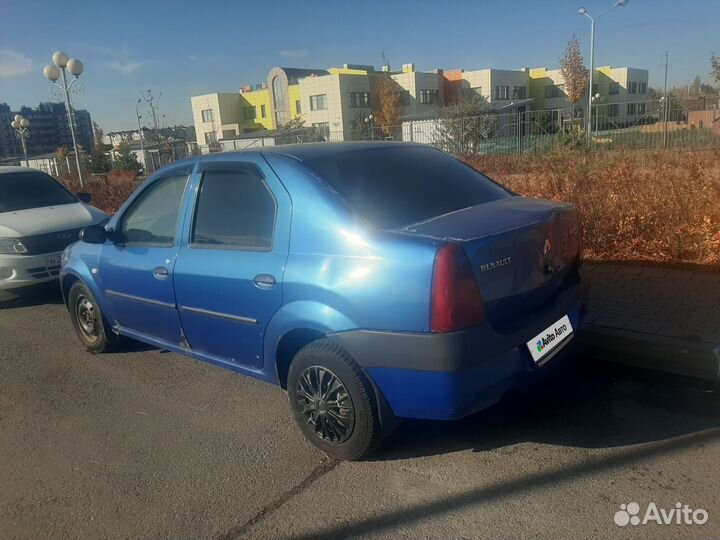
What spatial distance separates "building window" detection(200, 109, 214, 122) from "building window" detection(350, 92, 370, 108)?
75.0ft

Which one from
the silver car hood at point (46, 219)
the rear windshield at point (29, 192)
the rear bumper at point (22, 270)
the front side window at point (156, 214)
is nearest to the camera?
the front side window at point (156, 214)

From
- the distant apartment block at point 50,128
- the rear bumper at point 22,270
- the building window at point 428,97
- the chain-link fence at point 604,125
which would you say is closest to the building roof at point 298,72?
the building window at point 428,97

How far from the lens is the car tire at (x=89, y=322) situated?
5.08 m

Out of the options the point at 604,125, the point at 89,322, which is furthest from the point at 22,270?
the point at 604,125

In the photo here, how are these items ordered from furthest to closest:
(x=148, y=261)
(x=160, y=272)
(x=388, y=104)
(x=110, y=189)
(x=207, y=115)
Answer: (x=207, y=115) < (x=388, y=104) < (x=110, y=189) < (x=148, y=261) < (x=160, y=272)

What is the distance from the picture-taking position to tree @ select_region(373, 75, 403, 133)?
187ft

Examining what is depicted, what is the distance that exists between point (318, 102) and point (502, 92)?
22.3 m

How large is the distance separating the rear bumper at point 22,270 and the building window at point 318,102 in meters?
57.7

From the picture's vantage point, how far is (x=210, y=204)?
3.88m

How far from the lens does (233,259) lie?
140 inches

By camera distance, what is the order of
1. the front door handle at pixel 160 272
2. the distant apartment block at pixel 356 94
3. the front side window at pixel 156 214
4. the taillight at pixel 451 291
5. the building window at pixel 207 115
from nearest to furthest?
the taillight at pixel 451 291
the front door handle at pixel 160 272
the front side window at pixel 156 214
the distant apartment block at pixel 356 94
the building window at pixel 207 115

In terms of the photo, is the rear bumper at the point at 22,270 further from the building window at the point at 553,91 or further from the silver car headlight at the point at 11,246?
the building window at the point at 553,91

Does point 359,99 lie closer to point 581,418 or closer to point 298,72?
point 298,72

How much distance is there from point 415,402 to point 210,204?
196 centimetres
